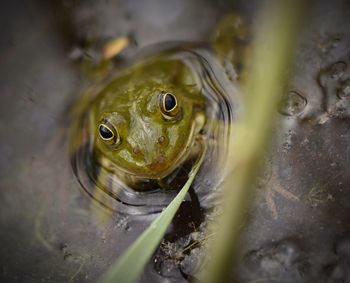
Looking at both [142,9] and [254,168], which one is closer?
[254,168]

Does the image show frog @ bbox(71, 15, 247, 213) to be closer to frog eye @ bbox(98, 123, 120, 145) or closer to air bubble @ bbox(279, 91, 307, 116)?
frog eye @ bbox(98, 123, 120, 145)

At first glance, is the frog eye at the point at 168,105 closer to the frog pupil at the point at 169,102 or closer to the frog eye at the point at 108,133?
the frog pupil at the point at 169,102

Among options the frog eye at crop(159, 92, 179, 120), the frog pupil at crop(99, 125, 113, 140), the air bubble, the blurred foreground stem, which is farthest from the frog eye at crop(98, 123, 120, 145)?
the air bubble

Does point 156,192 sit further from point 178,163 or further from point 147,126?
point 147,126

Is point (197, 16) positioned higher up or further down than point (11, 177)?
higher up

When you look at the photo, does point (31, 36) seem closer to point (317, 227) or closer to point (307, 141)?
point (307, 141)

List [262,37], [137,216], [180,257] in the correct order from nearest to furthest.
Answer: [180,257], [137,216], [262,37]

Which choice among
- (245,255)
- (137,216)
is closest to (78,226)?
(137,216)

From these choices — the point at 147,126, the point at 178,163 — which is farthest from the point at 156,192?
the point at 147,126
